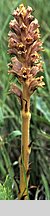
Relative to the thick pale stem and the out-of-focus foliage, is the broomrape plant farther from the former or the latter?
the out-of-focus foliage

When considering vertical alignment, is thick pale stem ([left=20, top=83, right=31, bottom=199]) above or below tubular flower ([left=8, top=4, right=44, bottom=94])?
below

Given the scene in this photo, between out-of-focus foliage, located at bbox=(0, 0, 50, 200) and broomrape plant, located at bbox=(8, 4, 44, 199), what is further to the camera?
out-of-focus foliage, located at bbox=(0, 0, 50, 200)

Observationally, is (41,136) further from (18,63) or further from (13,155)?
(18,63)

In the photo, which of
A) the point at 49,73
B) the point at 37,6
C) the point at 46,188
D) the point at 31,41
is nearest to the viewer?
the point at 31,41

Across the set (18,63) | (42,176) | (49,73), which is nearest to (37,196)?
(42,176)

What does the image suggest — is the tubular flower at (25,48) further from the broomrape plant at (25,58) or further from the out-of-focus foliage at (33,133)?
the out-of-focus foliage at (33,133)

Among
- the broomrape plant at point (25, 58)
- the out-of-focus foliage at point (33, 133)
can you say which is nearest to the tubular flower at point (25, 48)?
the broomrape plant at point (25, 58)

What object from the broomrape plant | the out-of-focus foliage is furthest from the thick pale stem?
the out-of-focus foliage

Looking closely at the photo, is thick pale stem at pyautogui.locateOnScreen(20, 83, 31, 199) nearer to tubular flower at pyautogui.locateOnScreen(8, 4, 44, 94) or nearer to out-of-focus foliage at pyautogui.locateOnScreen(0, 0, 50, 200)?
tubular flower at pyautogui.locateOnScreen(8, 4, 44, 94)
